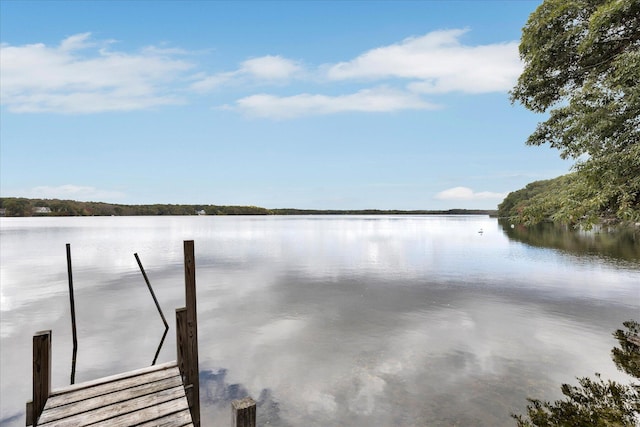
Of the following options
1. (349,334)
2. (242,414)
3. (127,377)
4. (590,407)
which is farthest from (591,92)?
(127,377)

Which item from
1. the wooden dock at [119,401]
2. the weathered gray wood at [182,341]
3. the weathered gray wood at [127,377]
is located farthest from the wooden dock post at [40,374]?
the weathered gray wood at [182,341]

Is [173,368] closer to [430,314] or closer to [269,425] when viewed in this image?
[269,425]

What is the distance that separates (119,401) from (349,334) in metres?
10.3

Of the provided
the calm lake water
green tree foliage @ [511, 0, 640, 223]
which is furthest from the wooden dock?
green tree foliage @ [511, 0, 640, 223]

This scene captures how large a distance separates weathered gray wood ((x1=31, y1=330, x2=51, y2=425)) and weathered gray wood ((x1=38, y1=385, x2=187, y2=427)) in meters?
0.56

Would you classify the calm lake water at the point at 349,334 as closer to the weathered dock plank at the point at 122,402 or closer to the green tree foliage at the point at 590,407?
the green tree foliage at the point at 590,407

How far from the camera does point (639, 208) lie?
42.3 ft

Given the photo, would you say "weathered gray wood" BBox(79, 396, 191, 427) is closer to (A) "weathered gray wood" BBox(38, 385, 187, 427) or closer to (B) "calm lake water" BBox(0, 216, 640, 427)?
(A) "weathered gray wood" BBox(38, 385, 187, 427)

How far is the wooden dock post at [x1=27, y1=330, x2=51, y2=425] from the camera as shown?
6.67 metres

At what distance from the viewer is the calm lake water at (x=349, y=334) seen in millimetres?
9969

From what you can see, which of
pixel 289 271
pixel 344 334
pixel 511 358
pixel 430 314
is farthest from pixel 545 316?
pixel 289 271

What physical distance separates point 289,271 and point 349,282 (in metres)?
7.53

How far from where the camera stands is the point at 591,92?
46.2 feet

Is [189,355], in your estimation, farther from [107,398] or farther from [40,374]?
[40,374]
